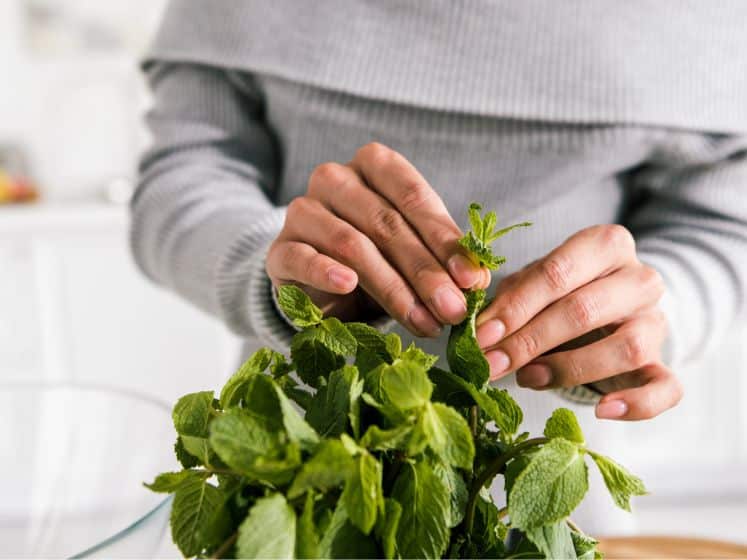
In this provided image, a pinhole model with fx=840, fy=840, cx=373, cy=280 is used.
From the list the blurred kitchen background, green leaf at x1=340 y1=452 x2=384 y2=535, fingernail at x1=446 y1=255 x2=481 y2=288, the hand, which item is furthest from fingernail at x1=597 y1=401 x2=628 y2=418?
the blurred kitchen background

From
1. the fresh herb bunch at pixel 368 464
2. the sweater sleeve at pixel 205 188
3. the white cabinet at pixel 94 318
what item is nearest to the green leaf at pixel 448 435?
the fresh herb bunch at pixel 368 464

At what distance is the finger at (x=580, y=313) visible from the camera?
41 centimetres

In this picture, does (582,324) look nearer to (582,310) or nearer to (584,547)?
(582,310)

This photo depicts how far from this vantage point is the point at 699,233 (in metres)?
0.65

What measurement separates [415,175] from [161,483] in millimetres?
213

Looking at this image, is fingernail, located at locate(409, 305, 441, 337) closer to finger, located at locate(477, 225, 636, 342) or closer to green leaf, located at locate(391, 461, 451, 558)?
finger, located at locate(477, 225, 636, 342)

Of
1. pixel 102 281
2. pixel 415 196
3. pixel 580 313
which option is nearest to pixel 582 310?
pixel 580 313

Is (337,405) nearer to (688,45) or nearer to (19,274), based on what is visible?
(688,45)

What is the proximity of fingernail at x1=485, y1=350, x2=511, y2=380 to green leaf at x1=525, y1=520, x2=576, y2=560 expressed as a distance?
103 mm

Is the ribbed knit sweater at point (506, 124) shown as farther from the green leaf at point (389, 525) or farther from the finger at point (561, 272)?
the green leaf at point (389, 525)

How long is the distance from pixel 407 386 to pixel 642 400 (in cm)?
22

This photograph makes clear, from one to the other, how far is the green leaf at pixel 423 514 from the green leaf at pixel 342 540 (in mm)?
14

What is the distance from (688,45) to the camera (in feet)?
2.03

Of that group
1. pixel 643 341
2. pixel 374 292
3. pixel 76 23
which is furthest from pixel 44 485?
pixel 76 23
